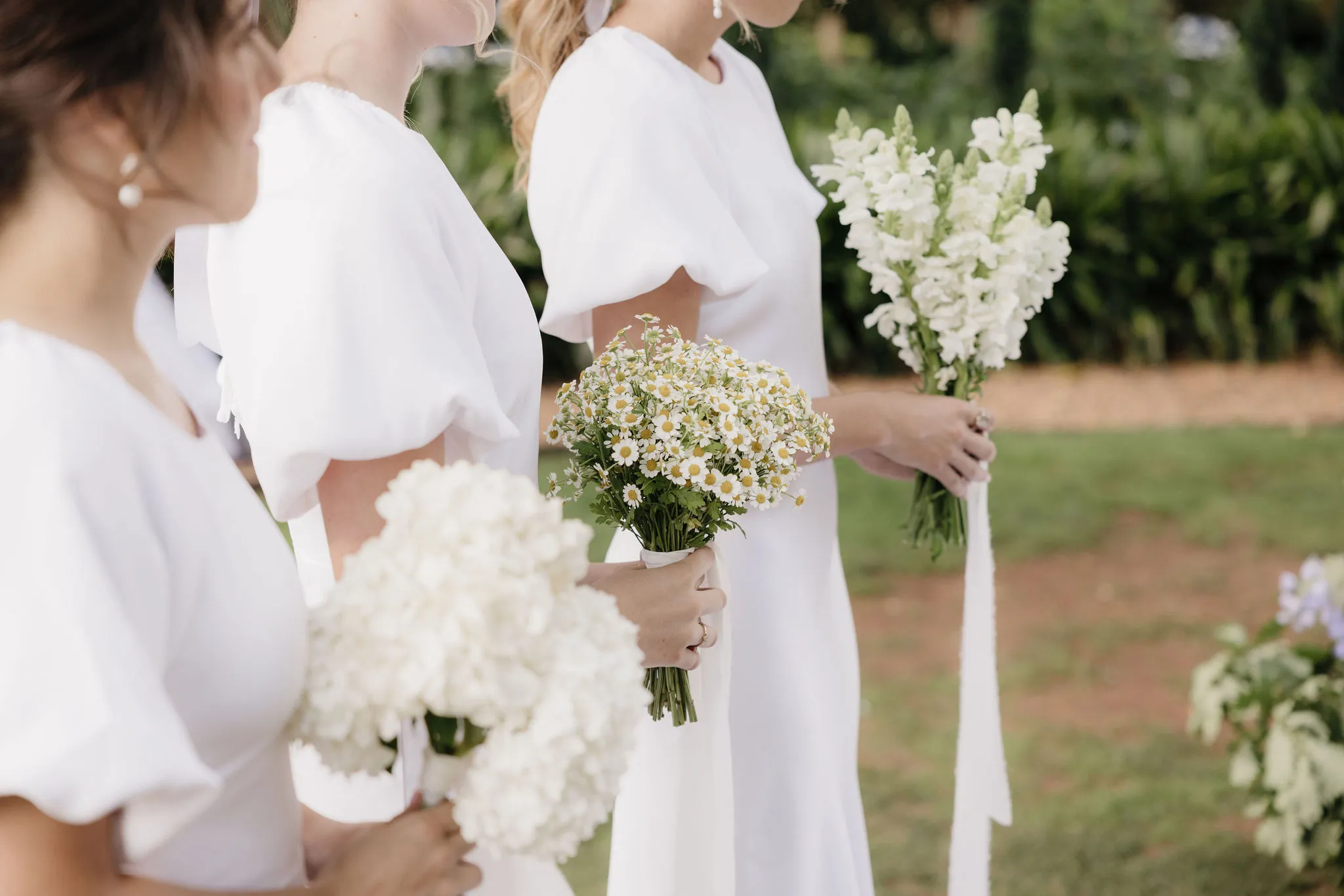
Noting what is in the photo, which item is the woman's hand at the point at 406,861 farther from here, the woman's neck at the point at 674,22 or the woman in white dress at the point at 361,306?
the woman's neck at the point at 674,22

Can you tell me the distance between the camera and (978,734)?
2.78m

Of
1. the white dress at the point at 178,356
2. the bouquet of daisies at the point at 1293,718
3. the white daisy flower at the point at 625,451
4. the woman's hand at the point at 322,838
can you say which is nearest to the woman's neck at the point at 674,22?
the white daisy flower at the point at 625,451

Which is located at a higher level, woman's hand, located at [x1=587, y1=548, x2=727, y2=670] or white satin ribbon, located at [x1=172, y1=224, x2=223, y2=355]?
white satin ribbon, located at [x1=172, y1=224, x2=223, y2=355]

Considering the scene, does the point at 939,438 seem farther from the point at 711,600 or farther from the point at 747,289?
the point at 711,600

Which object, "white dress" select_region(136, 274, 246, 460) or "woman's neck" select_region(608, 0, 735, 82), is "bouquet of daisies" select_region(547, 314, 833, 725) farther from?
"white dress" select_region(136, 274, 246, 460)

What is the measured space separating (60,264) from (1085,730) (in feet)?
15.3

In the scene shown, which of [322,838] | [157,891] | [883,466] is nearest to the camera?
[157,891]

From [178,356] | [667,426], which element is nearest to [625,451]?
[667,426]

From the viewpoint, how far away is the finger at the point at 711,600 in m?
1.99

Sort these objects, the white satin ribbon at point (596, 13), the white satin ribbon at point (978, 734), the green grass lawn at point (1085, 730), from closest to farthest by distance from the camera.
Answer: the white satin ribbon at point (596, 13), the white satin ribbon at point (978, 734), the green grass lawn at point (1085, 730)

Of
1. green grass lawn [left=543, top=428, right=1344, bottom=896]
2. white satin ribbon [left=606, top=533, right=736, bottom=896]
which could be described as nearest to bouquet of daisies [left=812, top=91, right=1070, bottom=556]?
white satin ribbon [left=606, top=533, right=736, bottom=896]

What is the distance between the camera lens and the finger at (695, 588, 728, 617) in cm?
199

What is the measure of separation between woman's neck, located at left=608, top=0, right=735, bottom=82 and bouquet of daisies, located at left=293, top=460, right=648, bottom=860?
52.8 inches

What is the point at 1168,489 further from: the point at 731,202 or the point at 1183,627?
the point at 731,202
